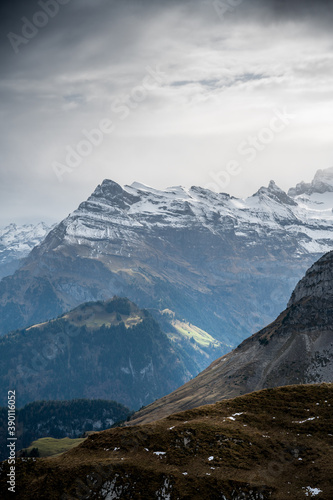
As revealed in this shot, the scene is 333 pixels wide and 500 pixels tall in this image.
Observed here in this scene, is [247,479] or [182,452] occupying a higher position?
[182,452]

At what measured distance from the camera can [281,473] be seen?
67.8 m

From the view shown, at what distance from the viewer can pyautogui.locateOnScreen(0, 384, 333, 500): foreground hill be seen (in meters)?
64.6

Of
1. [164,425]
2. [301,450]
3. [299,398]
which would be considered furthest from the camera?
[299,398]

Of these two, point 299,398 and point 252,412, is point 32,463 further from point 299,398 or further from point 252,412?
point 299,398

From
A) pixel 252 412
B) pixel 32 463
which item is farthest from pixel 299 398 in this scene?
pixel 32 463

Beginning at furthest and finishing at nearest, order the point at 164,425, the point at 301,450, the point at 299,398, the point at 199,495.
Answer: the point at 299,398 < the point at 164,425 < the point at 301,450 < the point at 199,495

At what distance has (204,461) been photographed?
70250mm

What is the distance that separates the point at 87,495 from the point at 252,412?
33.5 m

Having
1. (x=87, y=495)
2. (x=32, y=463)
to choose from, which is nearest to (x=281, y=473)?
(x=87, y=495)

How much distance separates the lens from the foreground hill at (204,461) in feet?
212

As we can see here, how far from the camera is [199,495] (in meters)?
63.8

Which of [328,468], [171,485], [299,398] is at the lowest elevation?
[328,468]

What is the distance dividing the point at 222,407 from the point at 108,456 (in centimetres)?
2586

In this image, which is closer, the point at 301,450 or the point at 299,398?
the point at 301,450
